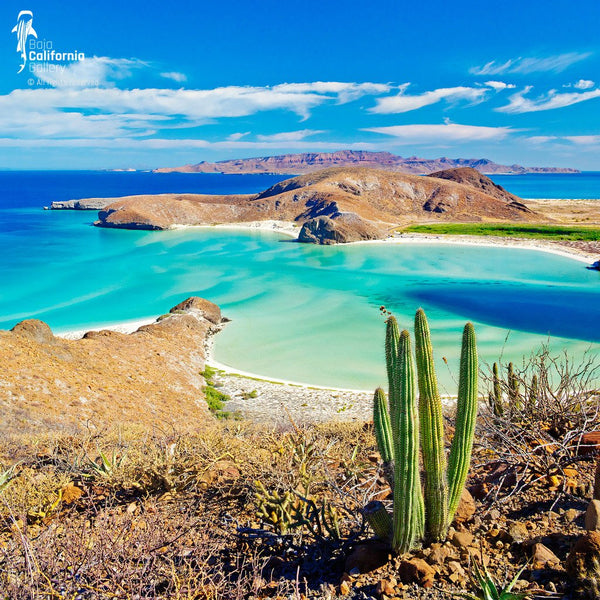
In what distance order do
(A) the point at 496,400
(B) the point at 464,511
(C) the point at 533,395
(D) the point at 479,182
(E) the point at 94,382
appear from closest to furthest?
(B) the point at 464,511 → (C) the point at 533,395 → (A) the point at 496,400 → (E) the point at 94,382 → (D) the point at 479,182

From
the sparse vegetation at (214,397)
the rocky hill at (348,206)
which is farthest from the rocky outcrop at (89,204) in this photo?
the sparse vegetation at (214,397)

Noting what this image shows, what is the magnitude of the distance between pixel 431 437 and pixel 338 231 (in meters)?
52.9

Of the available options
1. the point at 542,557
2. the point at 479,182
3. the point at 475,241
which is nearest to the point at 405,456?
the point at 542,557

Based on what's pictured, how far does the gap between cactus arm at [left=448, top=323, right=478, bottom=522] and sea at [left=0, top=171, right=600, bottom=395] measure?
17.1 ft

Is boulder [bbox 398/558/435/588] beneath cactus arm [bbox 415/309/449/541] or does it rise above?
beneath

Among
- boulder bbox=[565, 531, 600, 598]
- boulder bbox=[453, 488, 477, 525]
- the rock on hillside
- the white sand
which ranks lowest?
boulder bbox=[453, 488, 477, 525]

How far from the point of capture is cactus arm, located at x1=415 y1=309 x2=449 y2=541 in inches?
144

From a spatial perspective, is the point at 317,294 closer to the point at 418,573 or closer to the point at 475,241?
the point at 418,573

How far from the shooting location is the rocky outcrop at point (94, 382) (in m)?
10.6

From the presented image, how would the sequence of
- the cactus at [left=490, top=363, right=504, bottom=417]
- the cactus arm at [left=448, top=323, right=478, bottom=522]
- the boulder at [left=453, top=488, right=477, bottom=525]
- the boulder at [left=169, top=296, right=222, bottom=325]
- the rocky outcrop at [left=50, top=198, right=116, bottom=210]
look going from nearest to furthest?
the cactus arm at [left=448, top=323, right=478, bottom=522] < the boulder at [left=453, top=488, right=477, bottom=525] < the cactus at [left=490, top=363, right=504, bottom=417] < the boulder at [left=169, top=296, right=222, bottom=325] < the rocky outcrop at [left=50, top=198, right=116, bottom=210]

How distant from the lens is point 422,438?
12.3 ft

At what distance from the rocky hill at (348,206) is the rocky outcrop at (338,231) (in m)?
4.07

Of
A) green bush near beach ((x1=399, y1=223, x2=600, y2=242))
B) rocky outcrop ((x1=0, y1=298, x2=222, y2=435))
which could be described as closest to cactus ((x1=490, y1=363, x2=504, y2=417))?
rocky outcrop ((x1=0, y1=298, x2=222, y2=435))

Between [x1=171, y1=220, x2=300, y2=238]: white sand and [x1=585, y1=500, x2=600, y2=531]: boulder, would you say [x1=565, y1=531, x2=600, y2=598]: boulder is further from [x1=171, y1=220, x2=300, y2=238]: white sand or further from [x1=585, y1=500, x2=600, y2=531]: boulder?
[x1=171, y1=220, x2=300, y2=238]: white sand
